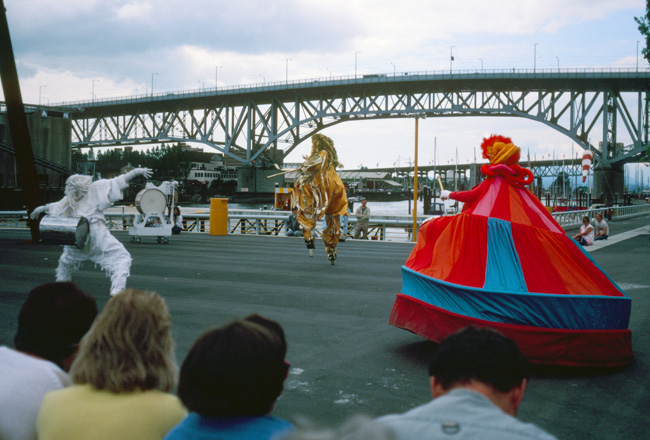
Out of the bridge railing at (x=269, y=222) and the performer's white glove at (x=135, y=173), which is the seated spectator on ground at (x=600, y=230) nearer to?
the bridge railing at (x=269, y=222)

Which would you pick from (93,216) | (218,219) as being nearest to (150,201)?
(218,219)

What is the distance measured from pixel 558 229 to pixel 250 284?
20.3 feet

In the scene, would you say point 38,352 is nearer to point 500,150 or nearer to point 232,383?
point 232,383

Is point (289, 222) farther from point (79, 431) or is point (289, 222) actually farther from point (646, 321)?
point (79, 431)

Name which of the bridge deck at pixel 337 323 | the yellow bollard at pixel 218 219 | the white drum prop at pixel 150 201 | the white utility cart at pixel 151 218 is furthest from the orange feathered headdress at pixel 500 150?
the yellow bollard at pixel 218 219

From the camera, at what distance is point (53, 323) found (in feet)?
9.79

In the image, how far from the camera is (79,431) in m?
2.37

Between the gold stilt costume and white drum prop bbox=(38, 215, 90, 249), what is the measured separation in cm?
699

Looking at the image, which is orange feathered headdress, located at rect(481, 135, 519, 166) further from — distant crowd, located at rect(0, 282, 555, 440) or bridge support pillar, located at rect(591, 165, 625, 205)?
bridge support pillar, located at rect(591, 165, 625, 205)

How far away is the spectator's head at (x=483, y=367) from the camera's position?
2.09 meters

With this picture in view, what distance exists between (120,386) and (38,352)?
80 centimetres

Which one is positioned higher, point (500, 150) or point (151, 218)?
point (500, 150)

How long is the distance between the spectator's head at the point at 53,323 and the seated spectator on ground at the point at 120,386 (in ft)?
1.74

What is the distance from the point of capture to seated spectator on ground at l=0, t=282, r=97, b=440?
2.62 meters
